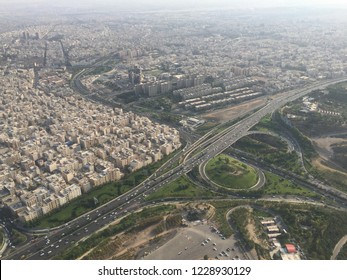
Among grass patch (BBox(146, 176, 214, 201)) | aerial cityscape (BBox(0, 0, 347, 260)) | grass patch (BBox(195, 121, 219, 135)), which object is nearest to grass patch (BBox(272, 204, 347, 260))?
aerial cityscape (BBox(0, 0, 347, 260))

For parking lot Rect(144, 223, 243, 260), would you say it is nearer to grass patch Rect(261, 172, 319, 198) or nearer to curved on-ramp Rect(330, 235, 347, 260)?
curved on-ramp Rect(330, 235, 347, 260)

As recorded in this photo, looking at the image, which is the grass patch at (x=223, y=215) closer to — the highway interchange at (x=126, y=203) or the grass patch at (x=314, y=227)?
the grass patch at (x=314, y=227)

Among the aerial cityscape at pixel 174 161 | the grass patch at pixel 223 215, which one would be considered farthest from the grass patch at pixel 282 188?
the grass patch at pixel 223 215

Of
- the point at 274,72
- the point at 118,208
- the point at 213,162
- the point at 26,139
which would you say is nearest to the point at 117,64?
the point at 274,72

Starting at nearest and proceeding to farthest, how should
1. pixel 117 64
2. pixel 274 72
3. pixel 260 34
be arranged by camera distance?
pixel 274 72
pixel 117 64
pixel 260 34

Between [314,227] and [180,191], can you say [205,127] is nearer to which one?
[180,191]

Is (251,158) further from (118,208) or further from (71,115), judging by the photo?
(71,115)

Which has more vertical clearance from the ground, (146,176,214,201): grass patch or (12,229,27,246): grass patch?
(146,176,214,201): grass patch

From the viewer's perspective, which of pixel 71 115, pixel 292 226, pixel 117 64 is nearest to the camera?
pixel 292 226
